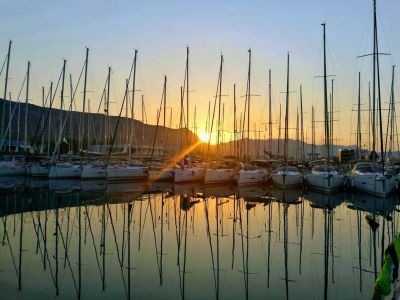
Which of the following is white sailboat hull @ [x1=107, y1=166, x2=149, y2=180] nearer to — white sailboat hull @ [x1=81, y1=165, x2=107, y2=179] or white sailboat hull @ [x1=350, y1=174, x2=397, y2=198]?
white sailboat hull @ [x1=81, y1=165, x2=107, y2=179]

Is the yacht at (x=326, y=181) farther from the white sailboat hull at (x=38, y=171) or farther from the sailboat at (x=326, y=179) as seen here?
the white sailboat hull at (x=38, y=171)

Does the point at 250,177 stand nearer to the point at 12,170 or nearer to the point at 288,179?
the point at 288,179

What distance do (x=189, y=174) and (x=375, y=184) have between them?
730 inches

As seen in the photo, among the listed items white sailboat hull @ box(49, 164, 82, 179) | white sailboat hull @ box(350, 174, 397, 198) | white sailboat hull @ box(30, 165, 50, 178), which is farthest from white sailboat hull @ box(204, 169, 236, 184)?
white sailboat hull @ box(30, 165, 50, 178)

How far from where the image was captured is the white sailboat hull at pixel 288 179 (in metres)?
37.5

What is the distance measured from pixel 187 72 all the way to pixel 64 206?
79.8 ft

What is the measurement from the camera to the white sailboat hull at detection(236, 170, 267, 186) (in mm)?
40062

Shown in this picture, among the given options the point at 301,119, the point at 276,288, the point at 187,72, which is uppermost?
the point at 187,72

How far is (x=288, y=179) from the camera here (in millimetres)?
37594

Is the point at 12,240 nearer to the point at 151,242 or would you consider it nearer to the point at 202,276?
the point at 151,242

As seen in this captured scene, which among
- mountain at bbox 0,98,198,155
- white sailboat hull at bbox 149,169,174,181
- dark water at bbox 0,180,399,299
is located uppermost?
mountain at bbox 0,98,198,155

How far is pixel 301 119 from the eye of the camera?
57.9 m

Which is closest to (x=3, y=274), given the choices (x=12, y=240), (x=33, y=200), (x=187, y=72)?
(x=12, y=240)

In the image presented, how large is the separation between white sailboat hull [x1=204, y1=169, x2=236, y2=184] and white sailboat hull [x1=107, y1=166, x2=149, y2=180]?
737 centimetres
